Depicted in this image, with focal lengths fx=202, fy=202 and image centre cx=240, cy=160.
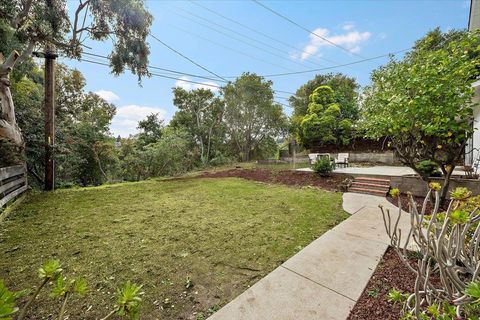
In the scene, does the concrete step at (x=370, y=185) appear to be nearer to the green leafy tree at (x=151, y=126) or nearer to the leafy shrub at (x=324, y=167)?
the leafy shrub at (x=324, y=167)

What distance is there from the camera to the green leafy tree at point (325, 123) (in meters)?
14.8

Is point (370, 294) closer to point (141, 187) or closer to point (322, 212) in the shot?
point (322, 212)

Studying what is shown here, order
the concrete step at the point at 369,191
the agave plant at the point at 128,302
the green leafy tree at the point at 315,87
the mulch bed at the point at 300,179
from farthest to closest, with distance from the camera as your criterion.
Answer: the green leafy tree at the point at 315,87
the mulch bed at the point at 300,179
the concrete step at the point at 369,191
the agave plant at the point at 128,302

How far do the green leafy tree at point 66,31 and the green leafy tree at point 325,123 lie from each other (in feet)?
39.3

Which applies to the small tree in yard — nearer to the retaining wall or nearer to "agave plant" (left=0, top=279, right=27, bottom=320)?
the retaining wall

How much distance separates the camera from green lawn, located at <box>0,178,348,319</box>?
6.88 ft

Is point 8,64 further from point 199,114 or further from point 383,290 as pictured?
point 199,114

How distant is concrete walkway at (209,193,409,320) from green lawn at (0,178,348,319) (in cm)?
18

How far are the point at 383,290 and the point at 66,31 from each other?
9253 millimetres

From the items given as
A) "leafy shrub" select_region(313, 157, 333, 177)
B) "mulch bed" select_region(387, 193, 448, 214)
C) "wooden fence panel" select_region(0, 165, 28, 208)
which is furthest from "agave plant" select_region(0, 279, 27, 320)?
"leafy shrub" select_region(313, 157, 333, 177)

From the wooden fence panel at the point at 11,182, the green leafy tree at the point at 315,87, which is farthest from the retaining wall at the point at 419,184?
the green leafy tree at the point at 315,87

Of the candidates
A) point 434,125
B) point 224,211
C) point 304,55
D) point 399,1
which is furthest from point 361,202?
point 304,55

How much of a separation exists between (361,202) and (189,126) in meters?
15.9

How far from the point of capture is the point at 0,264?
252cm
